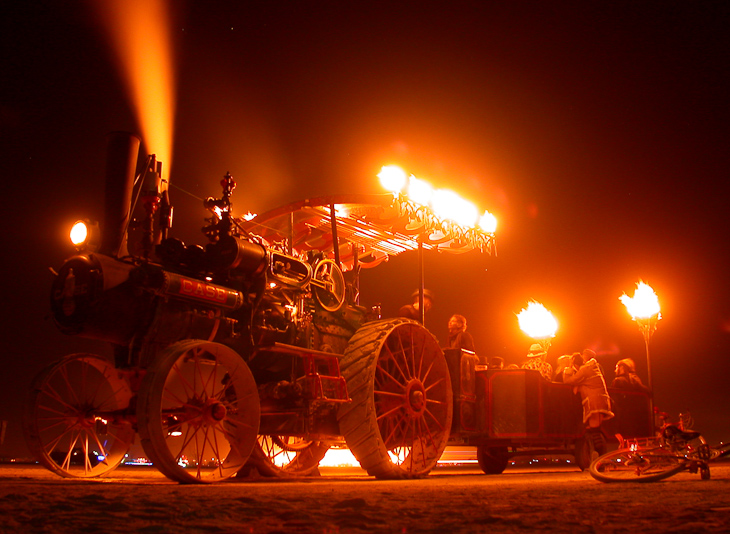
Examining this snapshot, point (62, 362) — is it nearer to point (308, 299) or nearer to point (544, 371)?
point (308, 299)

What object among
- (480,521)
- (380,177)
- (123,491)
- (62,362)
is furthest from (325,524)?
(380,177)

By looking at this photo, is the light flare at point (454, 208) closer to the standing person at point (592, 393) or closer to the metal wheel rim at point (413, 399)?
the metal wheel rim at point (413, 399)

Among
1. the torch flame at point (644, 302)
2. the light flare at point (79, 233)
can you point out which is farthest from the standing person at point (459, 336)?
the torch flame at point (644, 302)

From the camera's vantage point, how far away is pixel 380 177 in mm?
6910

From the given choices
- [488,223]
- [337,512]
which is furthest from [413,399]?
[337,512]

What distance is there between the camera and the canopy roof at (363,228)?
262 inches

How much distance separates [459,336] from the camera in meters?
7.66

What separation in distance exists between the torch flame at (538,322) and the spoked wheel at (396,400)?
4.63 meters

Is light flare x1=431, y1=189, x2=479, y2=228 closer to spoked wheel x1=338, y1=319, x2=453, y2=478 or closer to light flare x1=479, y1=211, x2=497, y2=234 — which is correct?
light flare x1=479, y1=211, x2=497, y2=234

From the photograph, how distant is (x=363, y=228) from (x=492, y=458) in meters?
3.38

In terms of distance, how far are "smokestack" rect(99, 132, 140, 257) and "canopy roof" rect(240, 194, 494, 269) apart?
1.53 meters

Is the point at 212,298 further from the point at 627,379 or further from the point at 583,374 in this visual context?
the point at 627,379

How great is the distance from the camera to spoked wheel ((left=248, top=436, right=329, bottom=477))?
6736mm

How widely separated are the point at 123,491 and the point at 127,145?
121 inches
